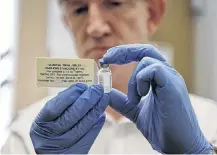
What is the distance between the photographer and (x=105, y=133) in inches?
50.9

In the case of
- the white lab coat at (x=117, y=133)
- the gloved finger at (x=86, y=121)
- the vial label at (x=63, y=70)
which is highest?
the vial label at (x=63, y=70)

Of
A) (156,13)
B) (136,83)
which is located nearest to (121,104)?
(136,83)

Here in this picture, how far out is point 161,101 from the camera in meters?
1.10

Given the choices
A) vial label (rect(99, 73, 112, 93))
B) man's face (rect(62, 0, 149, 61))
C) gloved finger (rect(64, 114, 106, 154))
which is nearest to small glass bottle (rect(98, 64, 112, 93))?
vial label (rect(99, 73, 112, 93))

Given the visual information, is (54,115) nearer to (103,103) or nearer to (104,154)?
(103,103)

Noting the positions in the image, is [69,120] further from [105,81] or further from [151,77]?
[151,77]

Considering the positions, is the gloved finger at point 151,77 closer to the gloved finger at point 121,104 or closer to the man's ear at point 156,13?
the gloved finger at point 121,104

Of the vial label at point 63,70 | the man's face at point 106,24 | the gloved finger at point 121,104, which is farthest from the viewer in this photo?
the man's face at point 106,24

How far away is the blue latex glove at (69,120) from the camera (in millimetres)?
1086

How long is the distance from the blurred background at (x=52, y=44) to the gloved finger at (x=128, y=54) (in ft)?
0.51

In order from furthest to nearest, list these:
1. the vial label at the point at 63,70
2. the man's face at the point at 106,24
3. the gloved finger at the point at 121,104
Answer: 1. the man's face at the point at 106,24
2. the gloved finger at the point at 121,104
3. the vial label at the point at 63,70

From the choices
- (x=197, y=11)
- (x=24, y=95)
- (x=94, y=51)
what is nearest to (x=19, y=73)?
(x=24, y=95)

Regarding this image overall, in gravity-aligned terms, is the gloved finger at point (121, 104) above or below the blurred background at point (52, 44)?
below

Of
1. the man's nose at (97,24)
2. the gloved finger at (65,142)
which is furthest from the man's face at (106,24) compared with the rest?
the gloved finger at (65,142)
